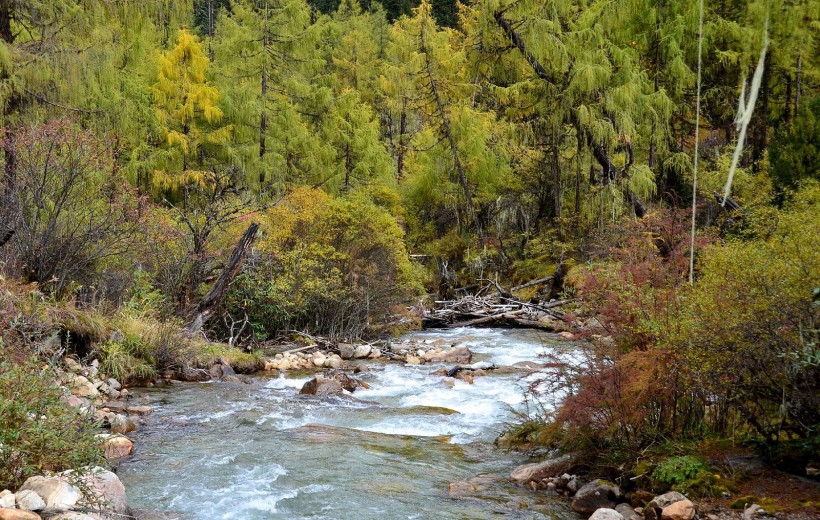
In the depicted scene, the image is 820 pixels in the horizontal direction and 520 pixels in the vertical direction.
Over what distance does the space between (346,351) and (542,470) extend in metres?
8.56

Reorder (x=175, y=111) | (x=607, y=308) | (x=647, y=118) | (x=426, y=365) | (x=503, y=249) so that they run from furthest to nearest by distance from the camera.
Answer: (x=503, y=249) → (x=175, y=111) → (x=647, y=118) → (x=426, y=365) → (x=607, y=308)

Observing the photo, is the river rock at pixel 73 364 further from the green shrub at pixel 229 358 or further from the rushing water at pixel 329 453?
the green shrub at pixel 229 358

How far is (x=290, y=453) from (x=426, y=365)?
21.2ft

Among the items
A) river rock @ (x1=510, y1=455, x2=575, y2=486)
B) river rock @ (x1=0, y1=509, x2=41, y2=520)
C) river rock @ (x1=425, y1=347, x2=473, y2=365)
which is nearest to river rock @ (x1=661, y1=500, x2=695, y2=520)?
river rock @ (x1=510, y1=455, x2=575, y2=486)

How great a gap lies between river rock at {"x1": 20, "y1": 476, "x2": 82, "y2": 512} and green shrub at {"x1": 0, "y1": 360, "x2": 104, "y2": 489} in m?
0.12

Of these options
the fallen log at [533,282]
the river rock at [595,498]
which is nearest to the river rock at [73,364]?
the river rock at [595,498]

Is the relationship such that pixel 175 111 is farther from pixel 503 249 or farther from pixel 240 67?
pixel 503 249

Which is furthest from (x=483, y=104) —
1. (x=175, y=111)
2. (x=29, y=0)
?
(x=29, y=0)

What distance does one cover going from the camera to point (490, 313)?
20.3 meters

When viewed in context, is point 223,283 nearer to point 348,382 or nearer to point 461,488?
point 348,382

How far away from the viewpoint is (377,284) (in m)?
16.6

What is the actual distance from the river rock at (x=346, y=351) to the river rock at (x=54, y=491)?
1029cm

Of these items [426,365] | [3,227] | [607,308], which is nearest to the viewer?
[607,308]

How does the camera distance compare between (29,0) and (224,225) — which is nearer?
(29,0)
